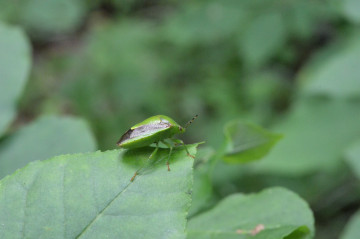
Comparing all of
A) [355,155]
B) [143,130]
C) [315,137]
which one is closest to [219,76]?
[315,137]

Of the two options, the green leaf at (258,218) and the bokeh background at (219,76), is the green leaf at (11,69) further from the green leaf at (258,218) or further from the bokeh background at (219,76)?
the bokeh background at (219,76)

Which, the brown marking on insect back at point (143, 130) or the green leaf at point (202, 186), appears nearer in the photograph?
the brown marking on insect back at point (143, 130)

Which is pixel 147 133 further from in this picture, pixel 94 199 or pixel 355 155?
pixel 355 155

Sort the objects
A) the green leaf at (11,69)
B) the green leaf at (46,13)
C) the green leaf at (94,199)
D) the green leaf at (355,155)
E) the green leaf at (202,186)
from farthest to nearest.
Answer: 1. the green leaf at (46,13)
2. the green leaf at (355,155)
3. the green leaf at (11,69)
4. the green leaf at (202,186)
5. the green leaf at (94,199)

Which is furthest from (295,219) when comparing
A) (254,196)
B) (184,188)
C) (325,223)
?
(325,223)

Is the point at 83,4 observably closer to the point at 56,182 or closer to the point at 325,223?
the point at 325,223

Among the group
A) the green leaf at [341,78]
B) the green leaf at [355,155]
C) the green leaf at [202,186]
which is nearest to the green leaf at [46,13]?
the green leaf at [341,78]

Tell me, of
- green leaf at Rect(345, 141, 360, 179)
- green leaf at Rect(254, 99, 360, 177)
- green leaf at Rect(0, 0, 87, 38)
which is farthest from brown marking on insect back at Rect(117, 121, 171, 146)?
green leaf at Rect(0, 0, 87, 38)
